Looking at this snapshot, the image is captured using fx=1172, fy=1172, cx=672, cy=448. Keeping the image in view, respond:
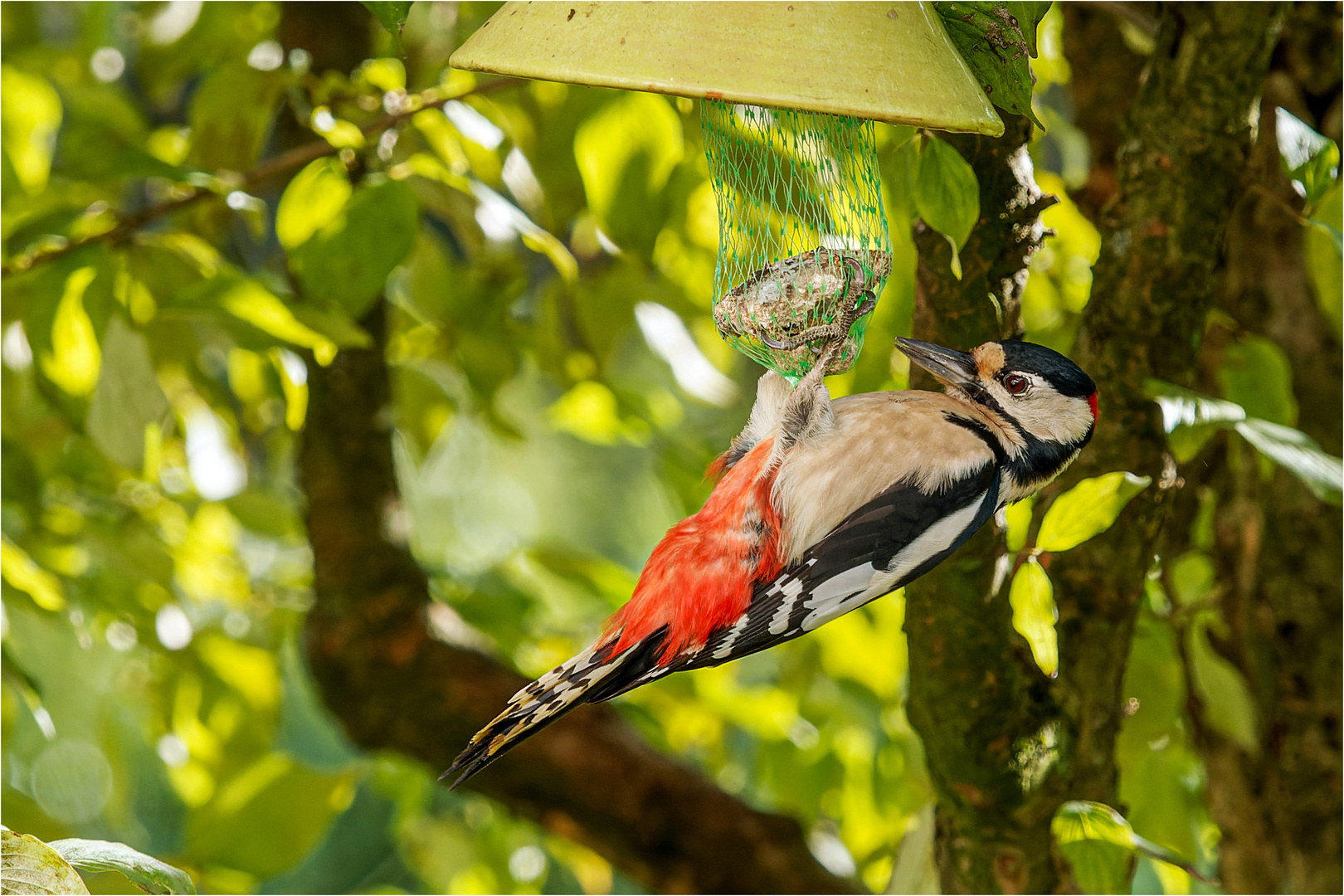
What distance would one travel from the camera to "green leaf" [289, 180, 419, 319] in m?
1.31

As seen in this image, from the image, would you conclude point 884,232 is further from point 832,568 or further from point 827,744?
point 827,744

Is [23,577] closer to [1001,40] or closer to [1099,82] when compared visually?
[1001,40]

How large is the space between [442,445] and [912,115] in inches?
75.4

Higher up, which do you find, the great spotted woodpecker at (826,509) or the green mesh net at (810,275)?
the green mesh net at (810,275)

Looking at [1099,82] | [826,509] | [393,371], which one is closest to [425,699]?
[393,371]

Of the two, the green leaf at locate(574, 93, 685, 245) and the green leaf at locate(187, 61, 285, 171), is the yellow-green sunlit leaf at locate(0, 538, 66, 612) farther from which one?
the green leaf at locate(574, 93, 685, 245)

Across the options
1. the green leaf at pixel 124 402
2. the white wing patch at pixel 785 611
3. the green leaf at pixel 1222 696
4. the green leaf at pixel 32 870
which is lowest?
the green leaf at pixel 1222 696

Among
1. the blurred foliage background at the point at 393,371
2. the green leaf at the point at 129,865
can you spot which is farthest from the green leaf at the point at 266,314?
the green leaf at the point at 129,865

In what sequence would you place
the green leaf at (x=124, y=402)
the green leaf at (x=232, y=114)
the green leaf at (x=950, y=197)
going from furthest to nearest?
the green leaf at (x=232, y=114)
the green leaf at (x=124, y=402)
the green leaf at (x=950, y=197)

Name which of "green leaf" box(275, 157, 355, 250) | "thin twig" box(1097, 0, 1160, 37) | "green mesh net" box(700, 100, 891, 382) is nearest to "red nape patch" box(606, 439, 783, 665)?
"green mesh net" box(700, 100, 891, 382)

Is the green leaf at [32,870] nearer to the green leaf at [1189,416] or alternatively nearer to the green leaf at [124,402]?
the green leaf at [124,402]

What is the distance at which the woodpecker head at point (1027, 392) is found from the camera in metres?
1.12

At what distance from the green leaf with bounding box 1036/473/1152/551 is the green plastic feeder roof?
1.47 feet

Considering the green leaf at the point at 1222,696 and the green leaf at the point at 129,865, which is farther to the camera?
the green leaf at the point at 1222,696
